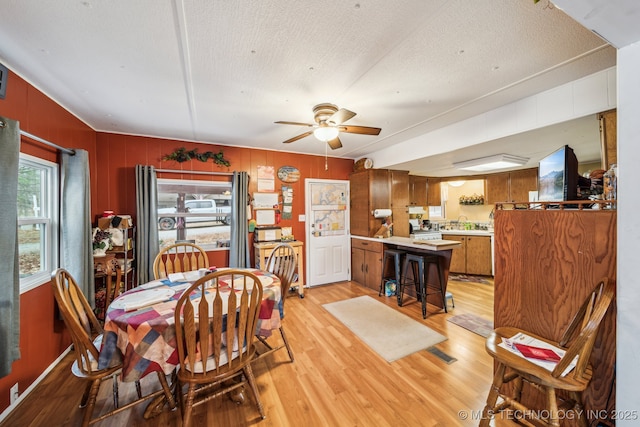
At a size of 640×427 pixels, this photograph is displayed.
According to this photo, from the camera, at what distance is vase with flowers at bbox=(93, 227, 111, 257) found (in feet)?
9.31

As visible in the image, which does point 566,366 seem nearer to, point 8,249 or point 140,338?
point 140,338

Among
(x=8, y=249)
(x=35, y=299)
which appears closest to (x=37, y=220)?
(x=35, y=299)

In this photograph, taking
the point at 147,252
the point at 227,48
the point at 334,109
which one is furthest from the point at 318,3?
the point at 147,252

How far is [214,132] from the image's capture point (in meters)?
3.31

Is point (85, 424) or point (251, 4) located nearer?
point (251, 4)

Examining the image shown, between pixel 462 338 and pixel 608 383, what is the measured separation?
135cm

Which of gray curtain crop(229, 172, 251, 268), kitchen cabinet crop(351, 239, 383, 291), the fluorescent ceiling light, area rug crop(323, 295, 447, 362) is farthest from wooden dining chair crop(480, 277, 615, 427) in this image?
gray curtain crop(229, 172, 251, 268)

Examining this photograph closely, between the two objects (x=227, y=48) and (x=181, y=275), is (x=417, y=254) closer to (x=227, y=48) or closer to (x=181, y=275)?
(x=181, y=275)

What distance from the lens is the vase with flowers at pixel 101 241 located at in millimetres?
2838

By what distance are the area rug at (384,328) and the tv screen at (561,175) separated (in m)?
1.73

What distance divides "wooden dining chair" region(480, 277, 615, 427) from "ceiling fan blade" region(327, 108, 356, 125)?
190 centimetres

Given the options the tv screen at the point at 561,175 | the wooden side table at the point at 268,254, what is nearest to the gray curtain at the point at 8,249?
the wooden side table at the point at 268,254

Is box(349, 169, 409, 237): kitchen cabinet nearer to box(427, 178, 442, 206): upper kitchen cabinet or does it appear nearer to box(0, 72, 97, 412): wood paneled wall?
box(427, 178, 442, 206): upper kitchen cabinet

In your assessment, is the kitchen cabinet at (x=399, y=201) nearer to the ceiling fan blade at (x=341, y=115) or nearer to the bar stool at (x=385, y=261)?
the bar stool at (x=385, y=261)
